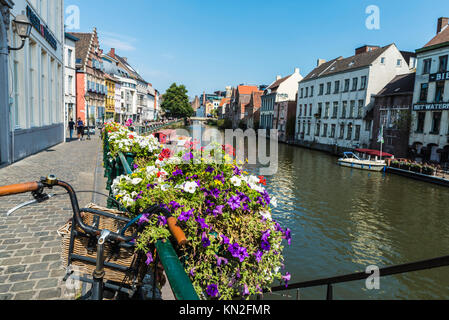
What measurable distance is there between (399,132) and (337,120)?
37.7ft

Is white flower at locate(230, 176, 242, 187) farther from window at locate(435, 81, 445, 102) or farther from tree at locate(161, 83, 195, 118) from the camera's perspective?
tree at locate(161, 83, 195, 118)

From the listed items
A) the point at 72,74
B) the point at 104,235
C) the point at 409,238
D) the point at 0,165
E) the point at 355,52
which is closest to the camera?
the point at 104,235

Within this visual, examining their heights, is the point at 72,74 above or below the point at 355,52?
below

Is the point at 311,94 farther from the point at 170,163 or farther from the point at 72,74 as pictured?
the point at 170,163

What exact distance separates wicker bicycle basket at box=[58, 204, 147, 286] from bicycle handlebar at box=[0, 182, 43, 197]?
1.74 ft

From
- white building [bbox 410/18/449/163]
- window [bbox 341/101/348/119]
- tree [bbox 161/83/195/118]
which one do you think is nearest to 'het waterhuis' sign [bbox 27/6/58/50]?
white building [bbox 410/18/449/163]

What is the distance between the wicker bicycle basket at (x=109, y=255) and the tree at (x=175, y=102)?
9546 centimetres

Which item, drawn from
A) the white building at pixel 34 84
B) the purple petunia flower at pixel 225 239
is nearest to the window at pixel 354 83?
the white building at pixel 34 84

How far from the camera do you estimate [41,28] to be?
16.4 meters

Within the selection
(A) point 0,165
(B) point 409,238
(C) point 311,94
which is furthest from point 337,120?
(A) point 0,165

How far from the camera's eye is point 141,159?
21.2 feet

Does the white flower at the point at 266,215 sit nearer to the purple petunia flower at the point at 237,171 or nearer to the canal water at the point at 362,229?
the purple petunia flower at the point at 237,171

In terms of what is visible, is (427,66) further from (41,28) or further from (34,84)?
(34,84)
